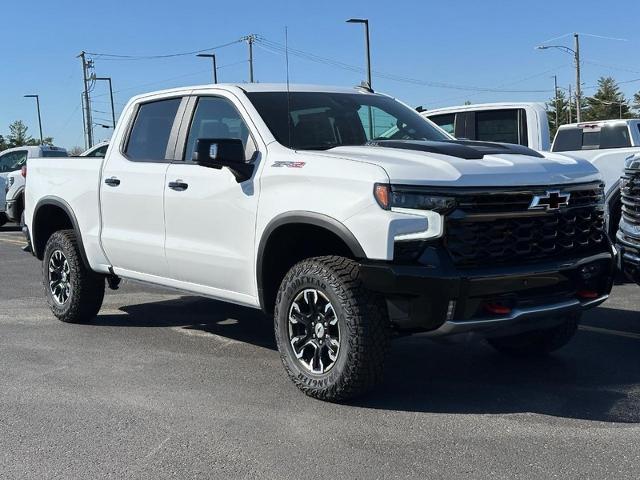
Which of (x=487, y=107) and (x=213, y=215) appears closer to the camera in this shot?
(x=213, y=215)

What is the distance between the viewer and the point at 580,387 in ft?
15.8

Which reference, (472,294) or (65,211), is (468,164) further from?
(65,211)

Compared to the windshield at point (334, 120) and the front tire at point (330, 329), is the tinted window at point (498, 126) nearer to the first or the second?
the windshield at point (334, 120)

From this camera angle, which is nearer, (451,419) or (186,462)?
(186,462)

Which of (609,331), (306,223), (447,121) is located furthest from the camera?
(447,121)

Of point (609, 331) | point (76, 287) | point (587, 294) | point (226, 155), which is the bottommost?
point (609, 331)

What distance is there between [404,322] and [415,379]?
982 mm

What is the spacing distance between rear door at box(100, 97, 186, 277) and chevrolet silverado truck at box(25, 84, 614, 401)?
0.6 inches

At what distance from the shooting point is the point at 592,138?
11062mm

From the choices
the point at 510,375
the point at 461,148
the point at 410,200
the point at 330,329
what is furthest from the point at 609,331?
the point at 410,200

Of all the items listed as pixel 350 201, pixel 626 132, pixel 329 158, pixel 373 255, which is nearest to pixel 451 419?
pixel 373 255

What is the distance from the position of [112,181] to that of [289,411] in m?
2.71

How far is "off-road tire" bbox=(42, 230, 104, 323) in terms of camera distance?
678cm

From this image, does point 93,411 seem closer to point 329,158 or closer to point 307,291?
point 307,291
